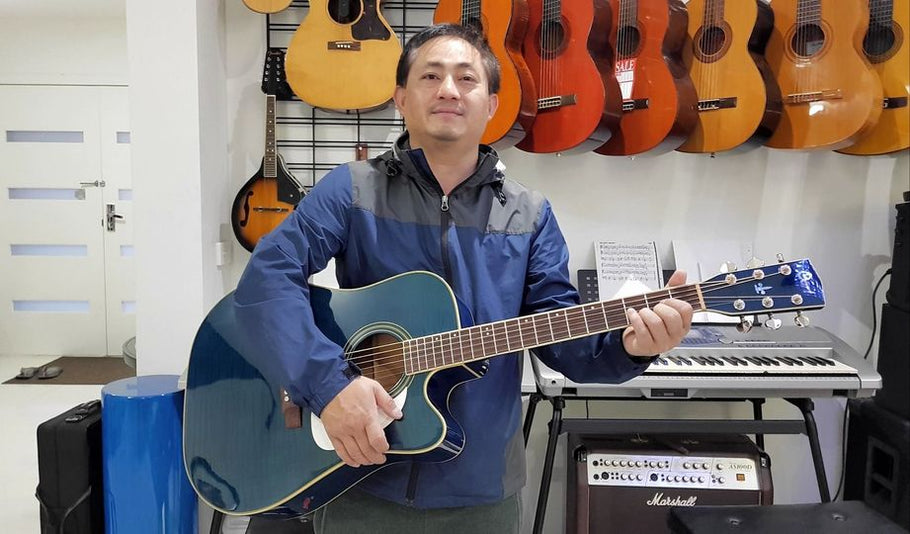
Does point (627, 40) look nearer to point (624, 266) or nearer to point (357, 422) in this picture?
point (624, 266)

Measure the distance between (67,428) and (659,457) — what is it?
1887mm

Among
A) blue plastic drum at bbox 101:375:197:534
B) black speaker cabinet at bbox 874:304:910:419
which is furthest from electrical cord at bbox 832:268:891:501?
blue plastic drum at bbox 101:375:197:534

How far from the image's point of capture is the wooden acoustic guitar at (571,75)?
2.16 meters

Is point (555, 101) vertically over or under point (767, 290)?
over

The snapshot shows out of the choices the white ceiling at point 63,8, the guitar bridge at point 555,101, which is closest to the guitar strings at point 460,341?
the guitar bridge at point 555,101

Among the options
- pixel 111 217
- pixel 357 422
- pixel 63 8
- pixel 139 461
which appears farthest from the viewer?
pixel 111 217

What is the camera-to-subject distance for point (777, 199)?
2.51 metres

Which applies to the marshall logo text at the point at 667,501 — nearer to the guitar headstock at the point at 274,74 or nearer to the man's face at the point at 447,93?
the man's face at the point at 447,93

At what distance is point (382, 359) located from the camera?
3.97 feet

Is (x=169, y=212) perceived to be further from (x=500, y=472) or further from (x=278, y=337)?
(x=500, y=472)

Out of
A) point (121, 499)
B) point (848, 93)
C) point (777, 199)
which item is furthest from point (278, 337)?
point (777, 199)

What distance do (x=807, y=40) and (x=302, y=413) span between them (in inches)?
80.3

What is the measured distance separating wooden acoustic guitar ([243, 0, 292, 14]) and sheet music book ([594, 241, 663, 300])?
4.76ft

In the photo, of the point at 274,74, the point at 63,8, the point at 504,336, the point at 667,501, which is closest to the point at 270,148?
the point at 274,74
